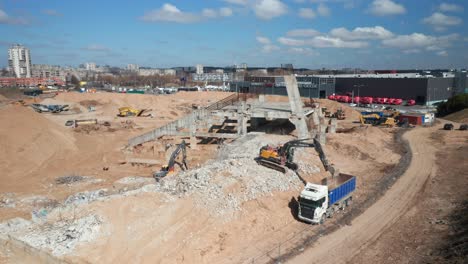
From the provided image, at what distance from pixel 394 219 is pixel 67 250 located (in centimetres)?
1616

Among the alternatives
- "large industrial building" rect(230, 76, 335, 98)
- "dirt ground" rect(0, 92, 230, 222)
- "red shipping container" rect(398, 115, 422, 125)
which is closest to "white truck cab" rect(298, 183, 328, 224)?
"dirt ground" rect(0, 92, 230, 222)

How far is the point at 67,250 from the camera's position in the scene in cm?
1477

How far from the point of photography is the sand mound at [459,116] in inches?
1991

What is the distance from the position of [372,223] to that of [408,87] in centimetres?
6207

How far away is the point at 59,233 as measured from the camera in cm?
1554

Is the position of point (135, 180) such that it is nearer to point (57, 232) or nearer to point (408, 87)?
point (57, 232)

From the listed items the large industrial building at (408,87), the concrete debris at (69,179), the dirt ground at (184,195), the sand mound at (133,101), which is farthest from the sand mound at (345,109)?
the concrete debris at (69,179)

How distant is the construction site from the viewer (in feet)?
50.3

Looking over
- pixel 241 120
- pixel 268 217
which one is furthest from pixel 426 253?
pixel 241 120

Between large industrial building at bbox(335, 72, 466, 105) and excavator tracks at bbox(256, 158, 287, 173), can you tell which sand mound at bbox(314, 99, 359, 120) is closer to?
large industrial building at bbox(335, 72, 466, 105)

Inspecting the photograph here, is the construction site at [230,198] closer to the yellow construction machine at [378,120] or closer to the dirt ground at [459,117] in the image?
the yellow construction machine at [378,120]

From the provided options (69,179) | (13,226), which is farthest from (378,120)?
(13,226)

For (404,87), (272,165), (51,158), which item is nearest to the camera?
(272,165)

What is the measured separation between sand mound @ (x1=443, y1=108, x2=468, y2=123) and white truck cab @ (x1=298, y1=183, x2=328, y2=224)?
42470mm
